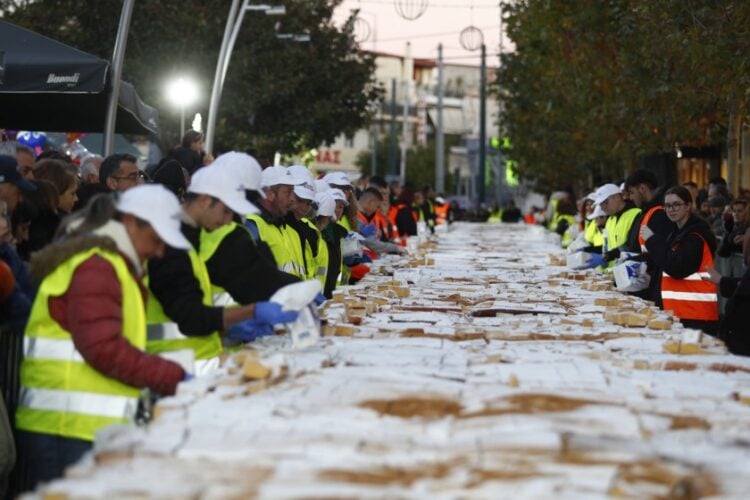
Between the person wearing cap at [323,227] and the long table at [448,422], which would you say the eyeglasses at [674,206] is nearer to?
the person wearing cap at [323,227]

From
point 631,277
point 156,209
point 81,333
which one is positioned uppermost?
point 156,209

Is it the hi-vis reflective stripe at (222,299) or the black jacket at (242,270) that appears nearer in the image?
the black jacket at (242,270)

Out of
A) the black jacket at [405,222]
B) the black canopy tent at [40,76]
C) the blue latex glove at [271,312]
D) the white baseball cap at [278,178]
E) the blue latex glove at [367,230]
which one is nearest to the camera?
the blue latex glove at [271,312]

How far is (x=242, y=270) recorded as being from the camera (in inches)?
350

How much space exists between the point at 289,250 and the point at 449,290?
2.69 metres

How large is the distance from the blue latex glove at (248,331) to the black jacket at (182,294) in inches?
26.9

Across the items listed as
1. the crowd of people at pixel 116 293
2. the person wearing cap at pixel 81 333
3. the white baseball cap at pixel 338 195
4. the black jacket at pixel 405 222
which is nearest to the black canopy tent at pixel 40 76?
the white baseball cap at pixel 338 195

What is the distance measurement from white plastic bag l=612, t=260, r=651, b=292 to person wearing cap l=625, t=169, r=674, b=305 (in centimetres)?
13

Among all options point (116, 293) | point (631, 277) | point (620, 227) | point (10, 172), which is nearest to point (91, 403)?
point (116, 293)

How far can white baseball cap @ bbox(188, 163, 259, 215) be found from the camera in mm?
8461

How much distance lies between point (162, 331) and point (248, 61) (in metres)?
36.4

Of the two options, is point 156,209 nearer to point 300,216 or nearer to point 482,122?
point 300,216

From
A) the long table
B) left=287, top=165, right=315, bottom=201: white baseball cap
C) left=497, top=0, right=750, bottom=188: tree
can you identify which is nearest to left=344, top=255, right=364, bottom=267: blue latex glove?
left=497, top=0, right=750, bottom=188: tree

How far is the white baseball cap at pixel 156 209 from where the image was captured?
283 inches
